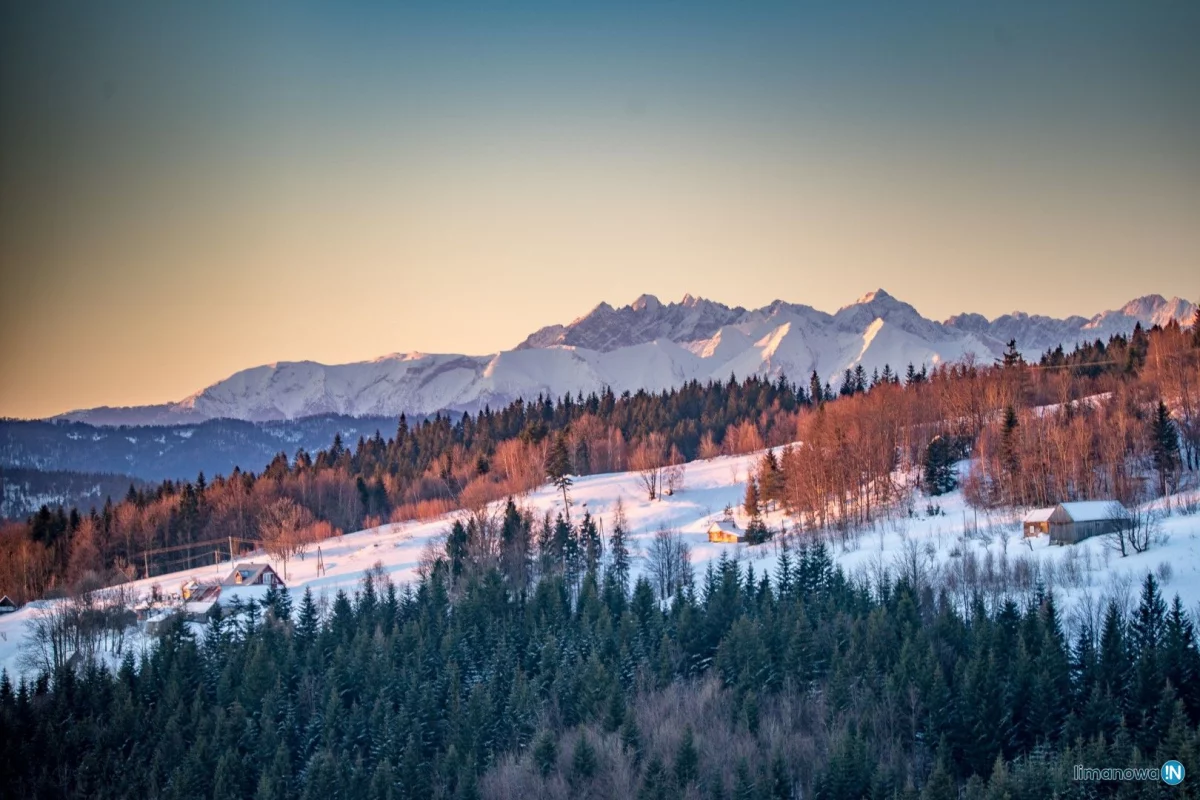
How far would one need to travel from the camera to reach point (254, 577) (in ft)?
220

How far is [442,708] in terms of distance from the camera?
140 ft

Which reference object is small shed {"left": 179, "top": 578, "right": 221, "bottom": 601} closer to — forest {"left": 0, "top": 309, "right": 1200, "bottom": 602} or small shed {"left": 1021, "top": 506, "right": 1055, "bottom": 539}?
forest {"left": 0, "top": 309, "right": 1200, "bottom": 602}

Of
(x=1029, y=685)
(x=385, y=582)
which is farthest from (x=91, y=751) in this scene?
(x=1029, y=685)

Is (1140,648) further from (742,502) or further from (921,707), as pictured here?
(742,502)

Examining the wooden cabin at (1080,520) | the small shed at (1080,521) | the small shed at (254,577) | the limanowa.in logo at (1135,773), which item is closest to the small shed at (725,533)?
the wooden cabin at (1080,520)

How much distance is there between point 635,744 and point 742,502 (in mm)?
47012

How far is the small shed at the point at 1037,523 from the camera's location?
180 feet

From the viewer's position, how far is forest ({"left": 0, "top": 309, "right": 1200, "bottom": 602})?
65125 millimetres

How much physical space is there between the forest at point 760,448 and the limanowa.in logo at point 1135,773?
106 ft

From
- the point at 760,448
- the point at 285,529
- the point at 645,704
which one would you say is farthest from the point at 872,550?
the point at 285,529

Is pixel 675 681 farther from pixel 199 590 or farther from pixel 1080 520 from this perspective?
pixel 199 590

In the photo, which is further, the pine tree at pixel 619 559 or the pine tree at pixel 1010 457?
the pine tree at pixel 1010 457

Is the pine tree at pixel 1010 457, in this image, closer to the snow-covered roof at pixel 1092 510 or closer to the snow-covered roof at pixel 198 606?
the snow-covered roof at pixel 1092 510

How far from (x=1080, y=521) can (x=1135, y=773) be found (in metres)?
27.1
